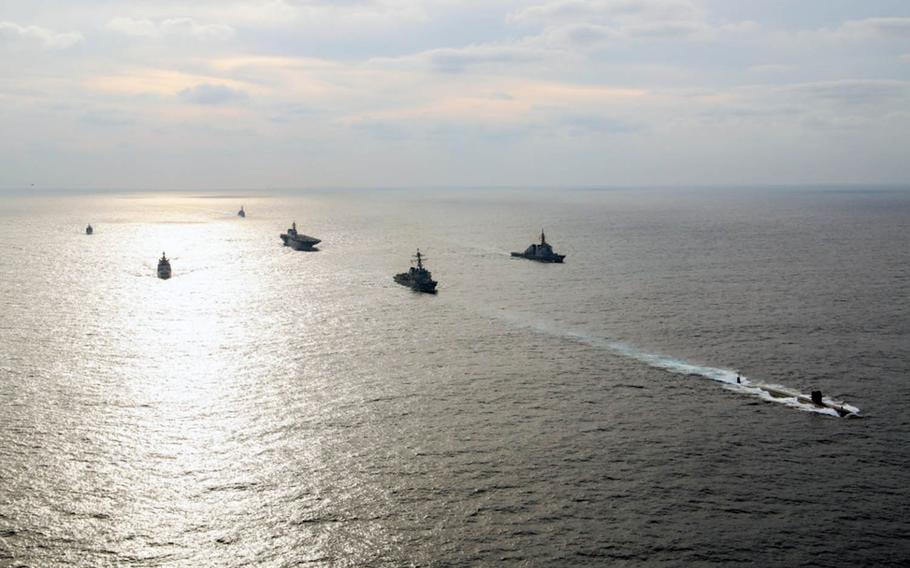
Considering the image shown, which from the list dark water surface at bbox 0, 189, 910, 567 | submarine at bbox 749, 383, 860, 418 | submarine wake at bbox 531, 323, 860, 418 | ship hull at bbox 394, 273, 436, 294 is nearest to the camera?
dark water surface at bbox 0, 189, 910, 567

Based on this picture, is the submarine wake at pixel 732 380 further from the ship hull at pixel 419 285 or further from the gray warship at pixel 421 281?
the gray warship at pixel 421 281

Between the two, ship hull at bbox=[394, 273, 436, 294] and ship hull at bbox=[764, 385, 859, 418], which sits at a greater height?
ship hull at bbox=[394, 273, 436, 294]

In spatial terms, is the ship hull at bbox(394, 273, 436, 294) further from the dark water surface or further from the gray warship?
the dark water surface

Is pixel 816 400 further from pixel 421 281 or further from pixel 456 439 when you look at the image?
pixel 421 281

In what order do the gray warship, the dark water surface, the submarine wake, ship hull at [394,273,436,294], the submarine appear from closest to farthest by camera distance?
the dark water surface < the submarine < the submarine wake < ship hull at [394,273,436,294] < the gray warship

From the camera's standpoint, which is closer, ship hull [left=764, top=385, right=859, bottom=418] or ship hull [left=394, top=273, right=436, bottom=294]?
ship hull [left=764, top=385, right=859, bottom=418]

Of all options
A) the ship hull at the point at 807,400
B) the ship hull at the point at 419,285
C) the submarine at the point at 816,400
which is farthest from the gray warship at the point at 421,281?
the submarine at the point at 816,400

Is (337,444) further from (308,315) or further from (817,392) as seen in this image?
(308,315)

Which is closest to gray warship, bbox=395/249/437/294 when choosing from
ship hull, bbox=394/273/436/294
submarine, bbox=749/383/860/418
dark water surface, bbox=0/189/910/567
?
ship hull, bbox=394/273/436/294
